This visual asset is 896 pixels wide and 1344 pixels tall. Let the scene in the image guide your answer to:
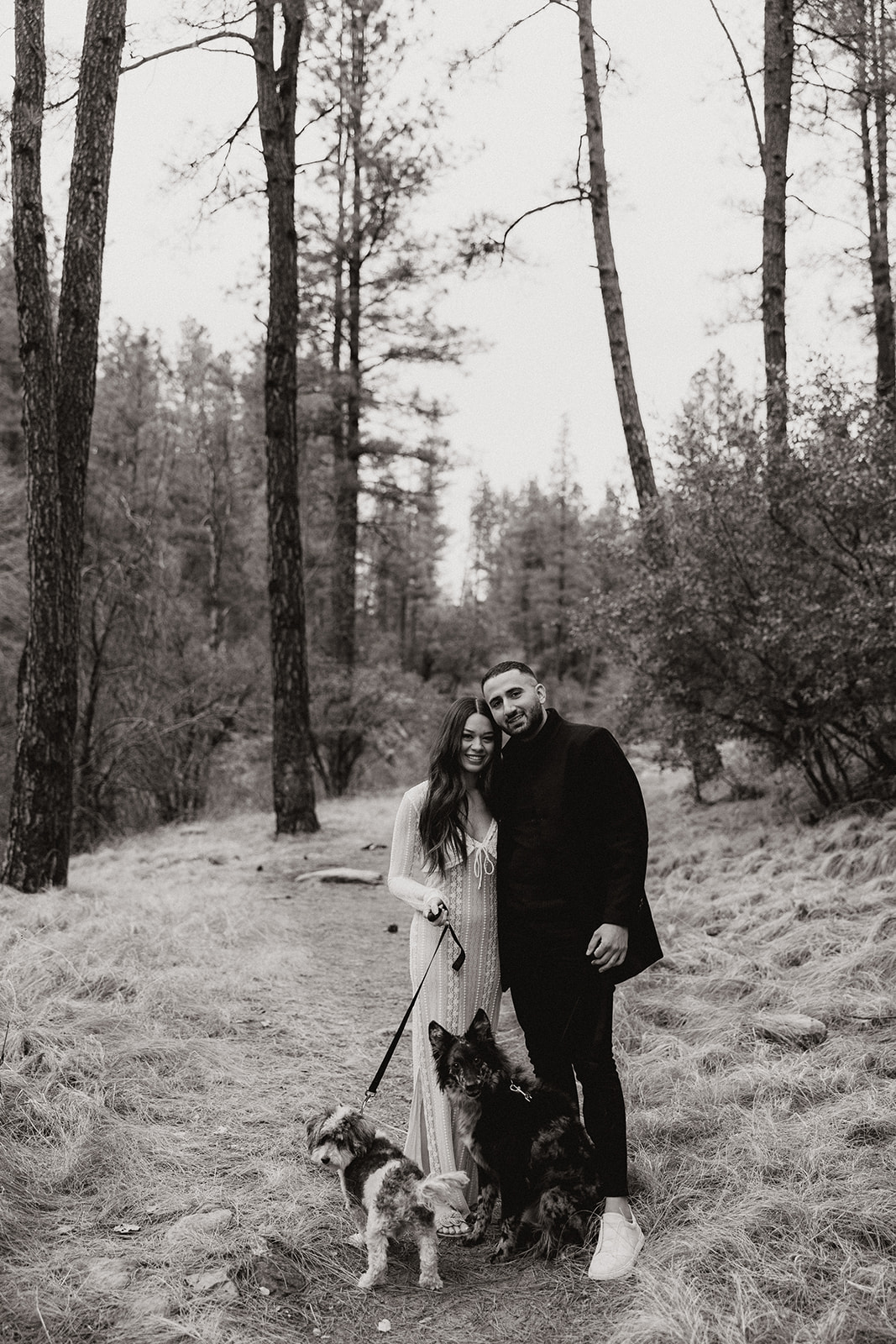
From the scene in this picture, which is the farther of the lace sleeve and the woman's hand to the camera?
the lace sleeve

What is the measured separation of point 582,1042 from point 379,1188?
826mm

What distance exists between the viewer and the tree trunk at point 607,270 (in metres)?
11.6

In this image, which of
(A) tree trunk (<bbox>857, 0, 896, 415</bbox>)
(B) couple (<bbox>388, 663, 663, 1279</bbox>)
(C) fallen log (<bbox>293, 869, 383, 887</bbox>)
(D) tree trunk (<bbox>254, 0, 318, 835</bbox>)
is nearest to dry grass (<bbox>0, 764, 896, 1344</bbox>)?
(B) couple (<bbox>388, 663, 663, 1279</bbox>)

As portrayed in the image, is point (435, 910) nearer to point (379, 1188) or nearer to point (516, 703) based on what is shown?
point (516, 703)

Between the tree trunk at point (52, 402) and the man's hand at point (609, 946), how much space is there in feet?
18.7

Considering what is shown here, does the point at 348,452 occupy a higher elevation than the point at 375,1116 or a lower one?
higher

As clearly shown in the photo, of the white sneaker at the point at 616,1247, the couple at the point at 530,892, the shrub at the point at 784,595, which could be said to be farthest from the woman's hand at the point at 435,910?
the shrub at the point at 784,595

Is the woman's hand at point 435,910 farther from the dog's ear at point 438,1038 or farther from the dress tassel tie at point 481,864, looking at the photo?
the dog's ear at point 438,1038

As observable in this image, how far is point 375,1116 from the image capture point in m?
4.52

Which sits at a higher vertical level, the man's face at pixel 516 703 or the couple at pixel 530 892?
the man's face at pixel 516 703

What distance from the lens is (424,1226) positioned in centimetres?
322

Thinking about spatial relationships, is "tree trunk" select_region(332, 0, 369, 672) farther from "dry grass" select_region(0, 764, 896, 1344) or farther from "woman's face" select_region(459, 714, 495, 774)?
"woman's face" select_region(459, 714, 495, 774)

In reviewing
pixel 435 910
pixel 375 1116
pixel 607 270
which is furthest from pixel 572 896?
pixel 607 270

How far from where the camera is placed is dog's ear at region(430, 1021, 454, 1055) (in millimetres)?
3438
